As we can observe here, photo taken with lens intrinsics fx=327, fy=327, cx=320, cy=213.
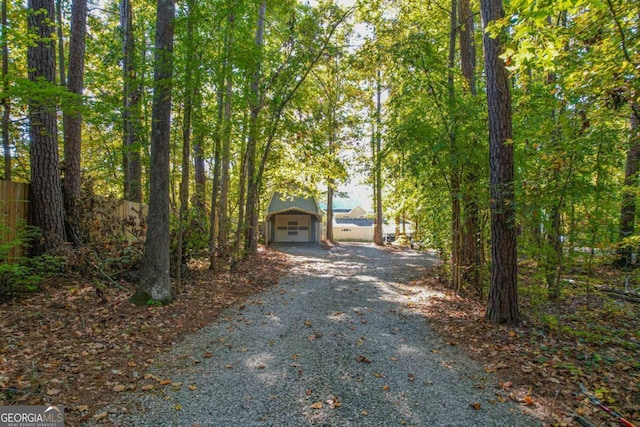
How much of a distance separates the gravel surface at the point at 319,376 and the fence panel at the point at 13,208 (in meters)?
3.78

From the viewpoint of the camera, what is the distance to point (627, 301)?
608 cm

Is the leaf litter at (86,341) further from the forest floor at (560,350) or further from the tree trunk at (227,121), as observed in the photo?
the tree trunk at (227,121)

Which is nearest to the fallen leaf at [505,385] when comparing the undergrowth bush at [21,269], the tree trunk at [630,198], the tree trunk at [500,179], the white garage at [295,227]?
the tree trunk at [500,179]

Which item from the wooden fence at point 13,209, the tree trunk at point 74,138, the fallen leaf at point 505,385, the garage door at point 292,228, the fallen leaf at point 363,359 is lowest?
the fallen leaf at point 505,385

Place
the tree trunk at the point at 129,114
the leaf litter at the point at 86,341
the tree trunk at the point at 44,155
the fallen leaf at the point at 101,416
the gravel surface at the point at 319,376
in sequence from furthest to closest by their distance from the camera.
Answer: the tree trunk at the point at 129,114 < the tree trunk at the point at 44,155 < the leaf litter at the point at 86,341 < the gravel surface at the point at 319,376 < the fallen leaf at the point at 101,416

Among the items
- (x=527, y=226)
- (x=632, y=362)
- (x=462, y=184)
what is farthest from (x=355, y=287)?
(x=632, y=362)

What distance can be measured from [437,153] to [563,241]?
2.65 m

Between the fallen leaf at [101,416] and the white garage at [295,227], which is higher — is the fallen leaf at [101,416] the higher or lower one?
the lower one

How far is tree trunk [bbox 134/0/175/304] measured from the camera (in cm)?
566

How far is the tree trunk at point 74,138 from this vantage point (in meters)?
6.68

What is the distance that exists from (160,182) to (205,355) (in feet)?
10.4

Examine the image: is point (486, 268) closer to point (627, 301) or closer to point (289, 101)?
point (627, 301)

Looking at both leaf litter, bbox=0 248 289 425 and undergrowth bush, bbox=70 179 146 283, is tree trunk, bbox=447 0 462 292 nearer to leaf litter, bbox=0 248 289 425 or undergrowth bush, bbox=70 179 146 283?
leaf litter, bbox=0 248 289 425

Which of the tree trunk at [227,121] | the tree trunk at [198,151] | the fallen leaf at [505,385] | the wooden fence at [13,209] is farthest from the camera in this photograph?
the tree trunk at [227,121]
